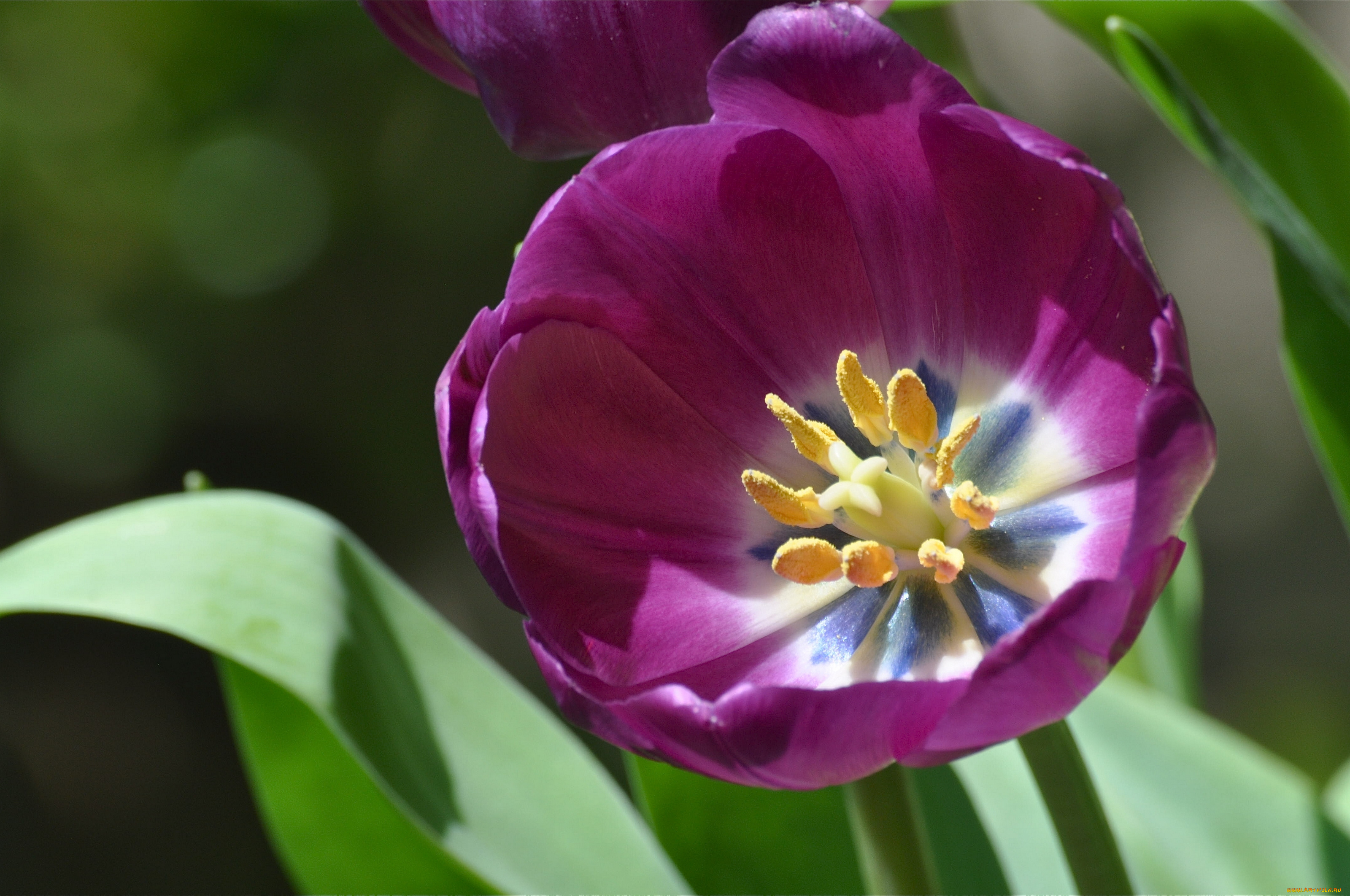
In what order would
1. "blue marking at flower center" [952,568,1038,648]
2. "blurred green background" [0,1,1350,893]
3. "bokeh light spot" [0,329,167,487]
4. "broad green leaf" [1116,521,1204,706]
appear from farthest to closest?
"bokeh light spot" [0,329,167,487], "blurred green background" [0,1,1350,893], "broad green leaf" [1116,521,1204,706], "blue marking at flower center" [952,568,1038,648]

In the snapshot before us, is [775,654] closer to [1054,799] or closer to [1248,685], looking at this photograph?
[1054,799]

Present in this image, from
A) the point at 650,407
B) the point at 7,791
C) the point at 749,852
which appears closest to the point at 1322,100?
the point at 650,407

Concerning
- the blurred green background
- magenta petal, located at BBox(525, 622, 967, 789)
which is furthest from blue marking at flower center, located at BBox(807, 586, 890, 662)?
the blurred green background

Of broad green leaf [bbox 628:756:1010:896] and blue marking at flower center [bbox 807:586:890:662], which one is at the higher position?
blue marking at flower center [bbox 807:586:890:662]

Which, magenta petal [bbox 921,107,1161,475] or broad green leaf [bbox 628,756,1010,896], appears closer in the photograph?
magenta petal [bbox 921,107,1161,475]

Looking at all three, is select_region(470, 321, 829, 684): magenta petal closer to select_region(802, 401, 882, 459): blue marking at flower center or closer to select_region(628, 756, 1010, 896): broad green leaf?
select_region(802, 401, 882, 459): blue marking at flower center

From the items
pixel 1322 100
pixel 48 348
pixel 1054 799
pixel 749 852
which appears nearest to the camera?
pixel 1054 799

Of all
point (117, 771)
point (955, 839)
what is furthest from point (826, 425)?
point (117, 771)

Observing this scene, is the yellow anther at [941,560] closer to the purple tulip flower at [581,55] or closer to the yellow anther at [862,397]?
the yellow anther at [862,397]

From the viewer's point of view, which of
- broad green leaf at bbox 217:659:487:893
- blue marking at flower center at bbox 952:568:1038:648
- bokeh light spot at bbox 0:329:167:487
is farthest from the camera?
bokeh light spot at bbox 0:329:167:487
